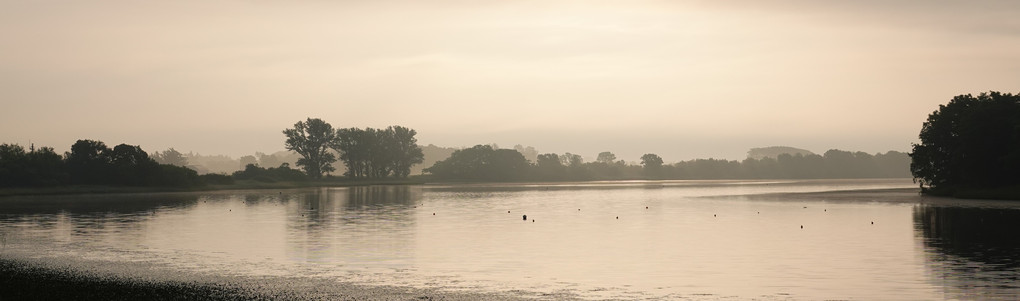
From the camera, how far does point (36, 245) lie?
179ft

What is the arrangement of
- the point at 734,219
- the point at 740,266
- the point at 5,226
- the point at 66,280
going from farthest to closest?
the point at 734,219, the point at 5,226, the point at 740,266, the point at 66,280

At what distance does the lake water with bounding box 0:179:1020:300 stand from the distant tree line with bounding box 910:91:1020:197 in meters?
36.9

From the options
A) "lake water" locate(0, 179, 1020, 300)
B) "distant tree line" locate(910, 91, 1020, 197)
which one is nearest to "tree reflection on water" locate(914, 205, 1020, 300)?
"lake water" locate(0, 179, 1020, 300)

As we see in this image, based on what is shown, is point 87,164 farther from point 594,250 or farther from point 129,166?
point 594,250

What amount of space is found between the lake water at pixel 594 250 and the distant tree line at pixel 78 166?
94.7 m

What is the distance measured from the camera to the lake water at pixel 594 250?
36406 mm

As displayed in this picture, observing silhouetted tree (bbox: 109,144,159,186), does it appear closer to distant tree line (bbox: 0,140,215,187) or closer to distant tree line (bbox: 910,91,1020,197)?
distant tree line (bbox: 0,140,215,187)

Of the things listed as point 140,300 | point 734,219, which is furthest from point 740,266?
point 734,219

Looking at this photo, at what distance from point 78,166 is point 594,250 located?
165685 mm

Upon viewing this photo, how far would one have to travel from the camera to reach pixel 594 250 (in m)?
52.5

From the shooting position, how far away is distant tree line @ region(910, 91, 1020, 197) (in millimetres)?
120062

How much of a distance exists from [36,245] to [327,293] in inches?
1217

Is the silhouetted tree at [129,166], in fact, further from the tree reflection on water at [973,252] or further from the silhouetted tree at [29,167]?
the tree reflection on water at [973,252]

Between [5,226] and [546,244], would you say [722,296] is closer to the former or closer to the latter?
[546,244]
